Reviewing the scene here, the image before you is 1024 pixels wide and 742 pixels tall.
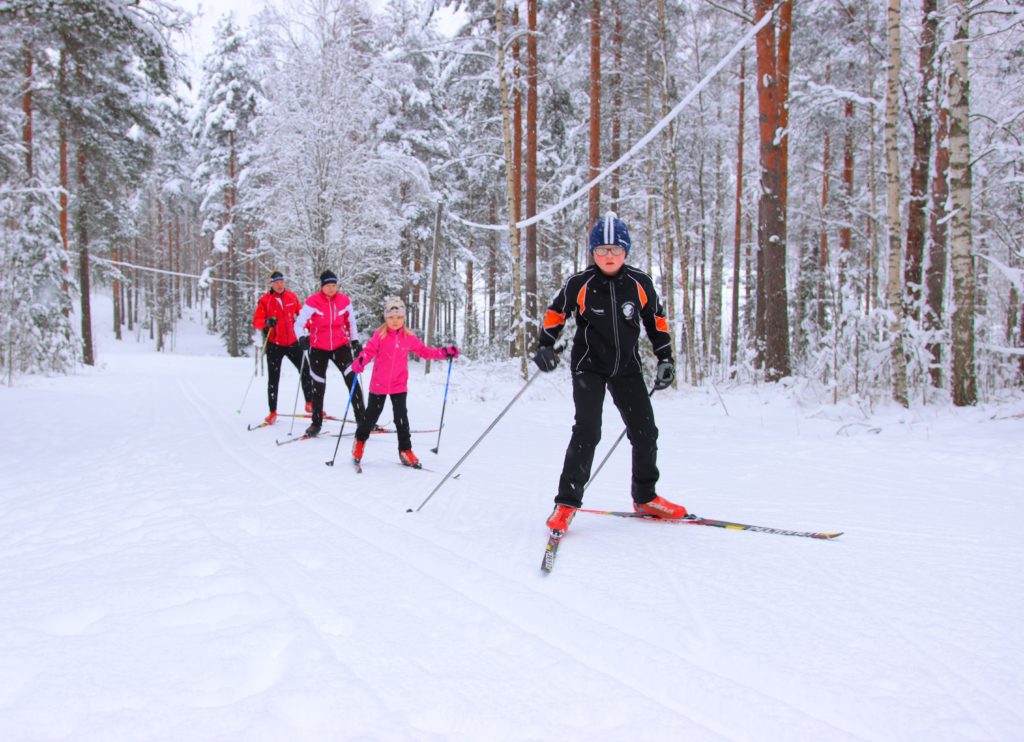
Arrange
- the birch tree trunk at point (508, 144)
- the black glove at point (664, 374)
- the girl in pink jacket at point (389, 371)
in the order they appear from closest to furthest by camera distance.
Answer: the black glove at point (664, 374) < the girl in pink jacket at point (389, 371) < the birch tree trunk at point (508, 144)

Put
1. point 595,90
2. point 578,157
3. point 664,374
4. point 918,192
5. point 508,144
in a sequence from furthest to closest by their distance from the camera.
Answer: point 578,157 < point 595,90 < point 508,144 < point 918,192 < point 664,374

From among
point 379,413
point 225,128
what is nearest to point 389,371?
point 379,413

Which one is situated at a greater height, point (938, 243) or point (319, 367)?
point (938, 243)

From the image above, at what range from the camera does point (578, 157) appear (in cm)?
2098

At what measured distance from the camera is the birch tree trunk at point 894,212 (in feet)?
23.9

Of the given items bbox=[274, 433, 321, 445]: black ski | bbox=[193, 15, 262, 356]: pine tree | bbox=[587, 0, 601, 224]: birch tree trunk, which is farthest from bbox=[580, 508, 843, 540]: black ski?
bbox=[193, 15, 262, 356]: pine tree

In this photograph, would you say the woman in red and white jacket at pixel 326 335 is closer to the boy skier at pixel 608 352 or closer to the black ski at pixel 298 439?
the black ski at pixel 298 439

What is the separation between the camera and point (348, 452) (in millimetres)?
6828

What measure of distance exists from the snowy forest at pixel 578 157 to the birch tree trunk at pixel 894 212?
4cm

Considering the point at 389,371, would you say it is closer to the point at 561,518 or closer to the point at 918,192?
the point at 561,518

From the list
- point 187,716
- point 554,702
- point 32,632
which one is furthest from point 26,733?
point 554,702

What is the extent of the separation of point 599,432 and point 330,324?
504 cm

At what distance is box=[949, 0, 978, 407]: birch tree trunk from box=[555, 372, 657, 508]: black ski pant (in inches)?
225

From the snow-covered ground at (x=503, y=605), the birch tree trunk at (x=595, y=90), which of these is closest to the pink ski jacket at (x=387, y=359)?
the snow-covered ground at (x=503, y=605)
